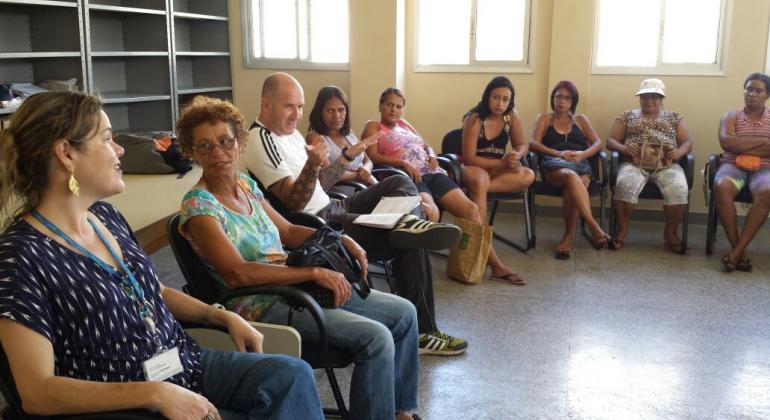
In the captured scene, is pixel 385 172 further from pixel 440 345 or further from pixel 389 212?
pixel 440 345

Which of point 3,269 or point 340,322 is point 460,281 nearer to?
point 340,322

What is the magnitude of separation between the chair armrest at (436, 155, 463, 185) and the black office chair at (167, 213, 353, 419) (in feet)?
8.37

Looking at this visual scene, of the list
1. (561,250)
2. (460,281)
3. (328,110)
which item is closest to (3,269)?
(328,110)

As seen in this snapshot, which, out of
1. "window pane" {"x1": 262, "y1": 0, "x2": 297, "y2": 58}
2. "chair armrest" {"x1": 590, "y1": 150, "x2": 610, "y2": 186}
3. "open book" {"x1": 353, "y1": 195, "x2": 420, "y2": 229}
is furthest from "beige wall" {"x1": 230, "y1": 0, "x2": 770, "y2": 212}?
"open book" {"x1": 353, "y1": 195, "x2": 420, "y2": 229}

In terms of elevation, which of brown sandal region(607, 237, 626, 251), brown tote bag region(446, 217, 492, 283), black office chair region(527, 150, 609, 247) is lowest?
brown sandal region(607, 237, 626, 251)

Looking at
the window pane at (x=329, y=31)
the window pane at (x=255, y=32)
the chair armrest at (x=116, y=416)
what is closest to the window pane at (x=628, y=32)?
the window pane at (x=329, y=31)

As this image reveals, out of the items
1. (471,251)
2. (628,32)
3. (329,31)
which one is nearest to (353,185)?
(471,251)

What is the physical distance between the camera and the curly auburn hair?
216 cm

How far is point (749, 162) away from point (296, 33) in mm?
3735

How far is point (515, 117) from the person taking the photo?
15.4 ft

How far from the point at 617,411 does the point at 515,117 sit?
256 cm

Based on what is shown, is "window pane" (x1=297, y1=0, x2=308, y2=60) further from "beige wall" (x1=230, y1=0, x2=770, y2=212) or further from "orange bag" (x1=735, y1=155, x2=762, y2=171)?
"orange bag" (x1=735, y1=155, x2=762, y2=171)

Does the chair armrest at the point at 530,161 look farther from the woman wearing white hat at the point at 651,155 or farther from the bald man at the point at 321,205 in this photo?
the bald man at the point at 321,205

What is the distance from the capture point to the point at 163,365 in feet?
5.05
